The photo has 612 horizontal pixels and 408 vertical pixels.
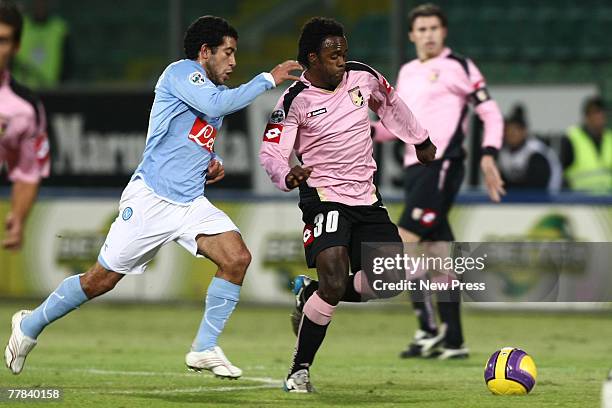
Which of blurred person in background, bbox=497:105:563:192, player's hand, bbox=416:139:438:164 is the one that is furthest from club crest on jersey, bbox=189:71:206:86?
blurred person in background, bbox=497:105:563:192

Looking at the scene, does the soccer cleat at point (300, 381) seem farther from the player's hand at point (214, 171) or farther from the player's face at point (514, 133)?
the player's face at point (514, 133)

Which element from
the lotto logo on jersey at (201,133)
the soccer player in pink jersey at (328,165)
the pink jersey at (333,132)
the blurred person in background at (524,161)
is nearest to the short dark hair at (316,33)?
the soccer player in pink jersey at (328,165)

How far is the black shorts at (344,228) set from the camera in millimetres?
8406

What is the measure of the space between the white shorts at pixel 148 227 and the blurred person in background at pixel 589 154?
9.02m

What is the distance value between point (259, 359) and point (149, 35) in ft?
38.1

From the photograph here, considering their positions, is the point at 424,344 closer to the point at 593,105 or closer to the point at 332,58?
the point at 332,58

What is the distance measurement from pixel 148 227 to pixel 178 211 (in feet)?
0.65

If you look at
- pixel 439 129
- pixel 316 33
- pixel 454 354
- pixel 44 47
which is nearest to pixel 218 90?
pixel 316 33

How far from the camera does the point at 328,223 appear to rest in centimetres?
842

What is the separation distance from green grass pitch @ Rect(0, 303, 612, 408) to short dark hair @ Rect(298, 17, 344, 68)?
2013mm

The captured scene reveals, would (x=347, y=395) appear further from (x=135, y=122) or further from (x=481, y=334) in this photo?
(x=135, y=122)

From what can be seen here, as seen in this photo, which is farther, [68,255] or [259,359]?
[68,255]

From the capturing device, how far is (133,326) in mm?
14016

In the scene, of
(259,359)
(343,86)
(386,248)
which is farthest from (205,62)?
(259,359)
